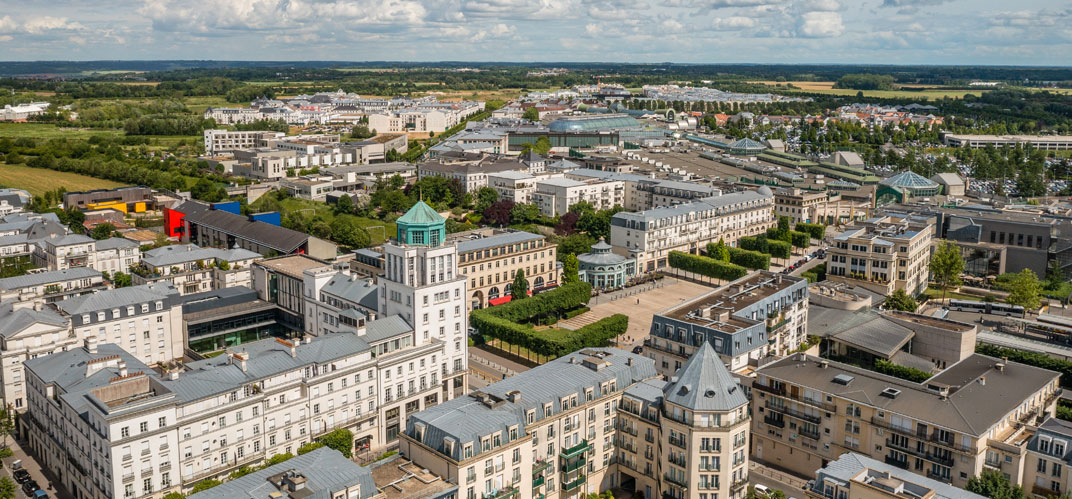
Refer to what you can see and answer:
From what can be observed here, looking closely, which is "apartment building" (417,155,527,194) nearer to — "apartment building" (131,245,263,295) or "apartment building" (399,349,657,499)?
"apartment building" (131,245,263,295)

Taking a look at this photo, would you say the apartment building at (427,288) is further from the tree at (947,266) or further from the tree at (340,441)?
the tree at (947,266)

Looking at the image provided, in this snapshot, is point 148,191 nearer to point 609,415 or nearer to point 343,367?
point 343,367

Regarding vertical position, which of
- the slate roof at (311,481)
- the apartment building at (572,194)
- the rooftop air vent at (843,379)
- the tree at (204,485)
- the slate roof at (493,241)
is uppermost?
the apartment building at (572,194)

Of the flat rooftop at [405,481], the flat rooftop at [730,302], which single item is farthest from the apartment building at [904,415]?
the flat rooftop at [405,481]

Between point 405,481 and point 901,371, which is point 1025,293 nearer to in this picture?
point 901,371

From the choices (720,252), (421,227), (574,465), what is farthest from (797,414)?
(720,252)

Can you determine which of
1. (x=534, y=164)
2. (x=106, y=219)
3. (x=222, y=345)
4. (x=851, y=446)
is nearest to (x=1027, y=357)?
(x=851, y=446)
